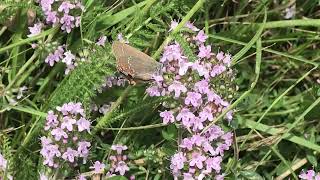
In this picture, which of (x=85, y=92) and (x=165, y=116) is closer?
(x=165, y=116)

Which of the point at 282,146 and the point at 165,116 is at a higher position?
the point at 165,116

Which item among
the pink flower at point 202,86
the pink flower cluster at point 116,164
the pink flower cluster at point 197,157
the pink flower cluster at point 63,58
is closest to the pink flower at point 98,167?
the pink flower cluster at point 116,164

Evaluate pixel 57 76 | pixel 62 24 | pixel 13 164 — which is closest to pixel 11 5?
pixel 62 24

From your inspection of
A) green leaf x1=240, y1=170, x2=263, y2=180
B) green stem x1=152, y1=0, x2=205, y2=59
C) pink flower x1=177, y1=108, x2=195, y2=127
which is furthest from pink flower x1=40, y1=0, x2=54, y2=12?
green leaf x1=240, y1=170, x2=263, y2=180

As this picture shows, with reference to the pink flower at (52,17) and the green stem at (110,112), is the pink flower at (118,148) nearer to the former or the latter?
the green stem at (110,112)

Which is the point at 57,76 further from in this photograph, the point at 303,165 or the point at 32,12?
the point at 303,165

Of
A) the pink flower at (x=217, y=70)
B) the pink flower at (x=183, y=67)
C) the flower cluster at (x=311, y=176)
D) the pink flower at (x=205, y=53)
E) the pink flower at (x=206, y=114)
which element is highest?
the pink flower at (x=205, y=53)
